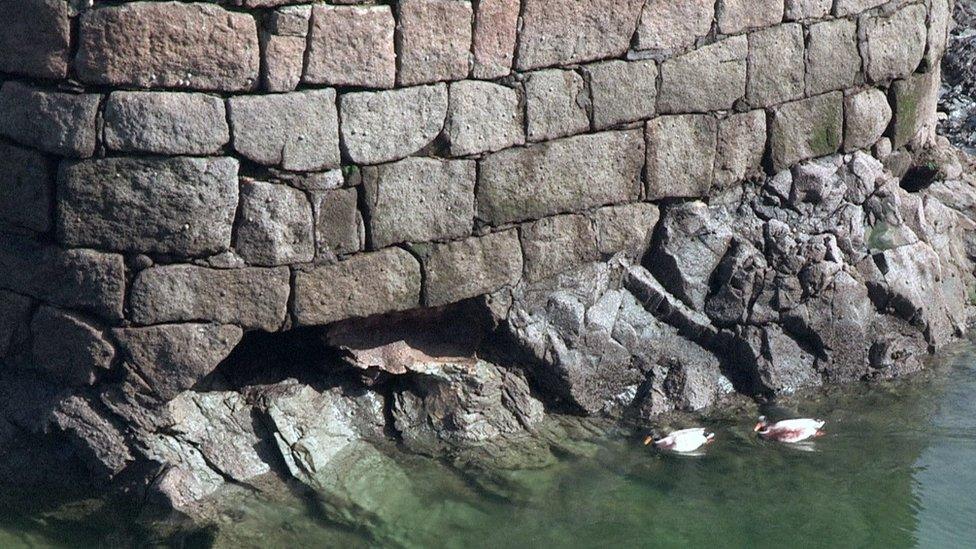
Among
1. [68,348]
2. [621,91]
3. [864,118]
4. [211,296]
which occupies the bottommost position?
[68,348]

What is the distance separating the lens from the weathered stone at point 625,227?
7.43 m

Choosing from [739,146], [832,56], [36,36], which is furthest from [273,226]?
[832,56]

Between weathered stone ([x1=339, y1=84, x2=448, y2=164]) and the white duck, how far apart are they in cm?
214

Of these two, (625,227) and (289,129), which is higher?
(289,129)

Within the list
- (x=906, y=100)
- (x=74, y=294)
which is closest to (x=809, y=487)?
(x=906, y=100)

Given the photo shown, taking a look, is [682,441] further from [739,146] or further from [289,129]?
[289,129]

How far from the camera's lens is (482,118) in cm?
678

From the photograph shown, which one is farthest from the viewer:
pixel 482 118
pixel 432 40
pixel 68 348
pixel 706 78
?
pixel 706 78

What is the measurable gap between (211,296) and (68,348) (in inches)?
29.8

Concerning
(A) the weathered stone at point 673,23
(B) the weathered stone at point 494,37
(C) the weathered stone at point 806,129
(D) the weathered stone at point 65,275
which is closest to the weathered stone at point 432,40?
(B) the weathered stone at point 494,37

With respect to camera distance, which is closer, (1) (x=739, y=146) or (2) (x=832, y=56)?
(1) (x=739, y=146)

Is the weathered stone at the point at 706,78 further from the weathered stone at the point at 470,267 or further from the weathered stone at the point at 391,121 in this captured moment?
the weathered stone at the point at 391,121

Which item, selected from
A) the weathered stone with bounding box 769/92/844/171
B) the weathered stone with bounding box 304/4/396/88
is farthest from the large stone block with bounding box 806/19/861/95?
the weathered stone with bounding box 304/4/396/88

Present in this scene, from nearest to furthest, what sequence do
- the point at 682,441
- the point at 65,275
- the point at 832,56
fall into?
1. the point at 65,275
2. the point at 682,441
3. the point at 832,56
